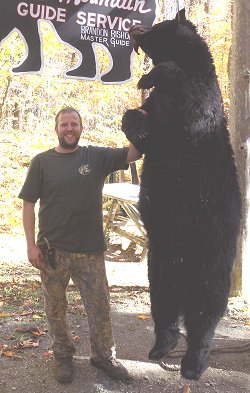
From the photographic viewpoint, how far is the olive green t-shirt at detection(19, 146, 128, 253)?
11.9ft

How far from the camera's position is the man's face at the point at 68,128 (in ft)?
11.6

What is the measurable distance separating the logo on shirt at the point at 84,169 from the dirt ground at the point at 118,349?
176 centimetres

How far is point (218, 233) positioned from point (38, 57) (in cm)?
241

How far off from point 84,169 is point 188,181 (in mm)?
1404

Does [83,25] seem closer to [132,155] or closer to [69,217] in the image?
[132,155]

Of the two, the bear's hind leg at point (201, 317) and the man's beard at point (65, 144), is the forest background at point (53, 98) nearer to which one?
the man's beard at point (65, 144)

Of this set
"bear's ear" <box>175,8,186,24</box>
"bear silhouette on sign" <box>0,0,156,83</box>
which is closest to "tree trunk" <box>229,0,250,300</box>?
"bear silhouette on sign" <box>0,0,156,83</box>

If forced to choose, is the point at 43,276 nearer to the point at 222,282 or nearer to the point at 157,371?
the point at 157,371

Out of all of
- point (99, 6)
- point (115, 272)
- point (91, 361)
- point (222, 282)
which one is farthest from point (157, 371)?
point (115, 272)

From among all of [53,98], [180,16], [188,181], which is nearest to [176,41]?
[180,16]

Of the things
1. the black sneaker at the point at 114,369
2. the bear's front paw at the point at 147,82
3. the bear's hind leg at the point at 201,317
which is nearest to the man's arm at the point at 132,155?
the bear's front paw at the point at 147,82

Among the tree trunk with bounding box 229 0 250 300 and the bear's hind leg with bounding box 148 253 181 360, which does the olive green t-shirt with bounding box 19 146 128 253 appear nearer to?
the bear's hind leg with bounding box 148 253 181 360

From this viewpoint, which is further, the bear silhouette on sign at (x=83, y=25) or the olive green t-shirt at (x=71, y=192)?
the bear silhouette on sign at (x=83, y=25)

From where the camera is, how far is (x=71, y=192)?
3.63 meters
